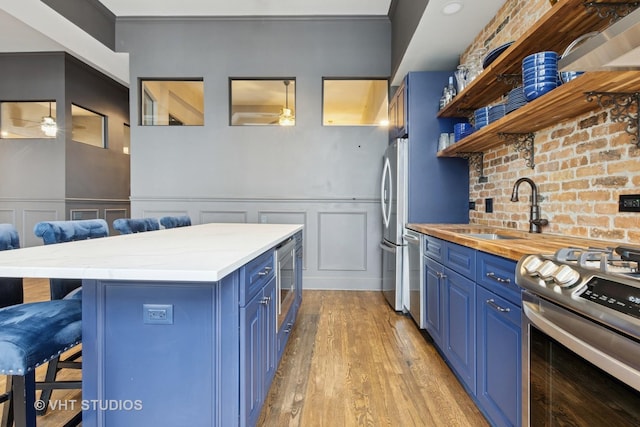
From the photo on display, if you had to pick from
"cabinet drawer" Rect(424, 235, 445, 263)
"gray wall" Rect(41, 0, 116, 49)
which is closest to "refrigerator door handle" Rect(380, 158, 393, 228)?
"cabinet drawer" Rect(424, 235, 445, 263)

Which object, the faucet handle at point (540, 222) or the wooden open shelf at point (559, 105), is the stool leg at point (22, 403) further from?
the faucet handle at point (540, 222)

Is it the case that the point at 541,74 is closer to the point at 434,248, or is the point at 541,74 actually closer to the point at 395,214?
the point at 434,248

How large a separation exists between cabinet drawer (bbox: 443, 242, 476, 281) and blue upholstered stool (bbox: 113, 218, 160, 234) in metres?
2.16

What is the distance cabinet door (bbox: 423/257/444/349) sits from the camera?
2.17 m

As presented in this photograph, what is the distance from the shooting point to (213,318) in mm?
1090

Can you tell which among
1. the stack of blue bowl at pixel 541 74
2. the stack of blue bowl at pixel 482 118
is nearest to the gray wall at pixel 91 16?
the stack of blue bowl at pixel 482 118

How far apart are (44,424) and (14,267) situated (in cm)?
113

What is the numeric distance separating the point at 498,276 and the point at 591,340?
2.15 feet

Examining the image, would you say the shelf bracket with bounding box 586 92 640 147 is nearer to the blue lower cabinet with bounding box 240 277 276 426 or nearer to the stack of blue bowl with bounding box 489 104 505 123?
the stack of blue bowl with bounding box 489 104 505 123

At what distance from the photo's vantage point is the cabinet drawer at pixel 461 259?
167 centimetres

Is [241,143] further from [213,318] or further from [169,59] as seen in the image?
[213,318]

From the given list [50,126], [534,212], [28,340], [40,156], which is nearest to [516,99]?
[534,212]

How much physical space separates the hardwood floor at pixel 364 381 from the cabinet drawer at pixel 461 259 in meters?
0.70

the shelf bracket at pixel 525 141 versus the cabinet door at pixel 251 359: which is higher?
the shelf bracket at pixel 525 141
